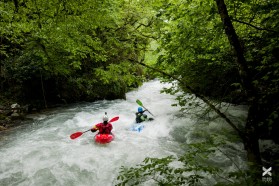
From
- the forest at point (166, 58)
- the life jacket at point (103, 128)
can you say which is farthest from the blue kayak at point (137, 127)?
the forest at point (166, 58)

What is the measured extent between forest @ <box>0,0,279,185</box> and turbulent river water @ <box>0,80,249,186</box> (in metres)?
0.64

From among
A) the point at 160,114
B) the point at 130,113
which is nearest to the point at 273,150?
the point at 160,114

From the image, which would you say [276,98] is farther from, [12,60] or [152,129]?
[12,60]

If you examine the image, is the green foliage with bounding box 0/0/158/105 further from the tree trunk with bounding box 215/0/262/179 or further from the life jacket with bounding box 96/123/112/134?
the tree trunk with bounding box 215/0/262/179

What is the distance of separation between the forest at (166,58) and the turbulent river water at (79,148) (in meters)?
0.64

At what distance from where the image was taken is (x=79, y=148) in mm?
6484

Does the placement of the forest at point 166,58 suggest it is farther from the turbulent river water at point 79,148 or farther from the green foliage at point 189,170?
the turbulent river water at point 79,148

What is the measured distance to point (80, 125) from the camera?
8.74 meters

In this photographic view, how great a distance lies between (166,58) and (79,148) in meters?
3.98

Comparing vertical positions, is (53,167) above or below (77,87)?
below

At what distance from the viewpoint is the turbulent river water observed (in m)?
5.05

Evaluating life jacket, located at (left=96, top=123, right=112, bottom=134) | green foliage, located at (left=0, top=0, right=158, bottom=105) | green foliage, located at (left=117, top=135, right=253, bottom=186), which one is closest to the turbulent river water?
life jacket, located at (left=96, top=123, right=112, bottom=134)

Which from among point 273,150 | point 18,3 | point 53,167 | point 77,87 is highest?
point 18,3

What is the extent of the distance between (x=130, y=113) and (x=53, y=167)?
545 centimetres
